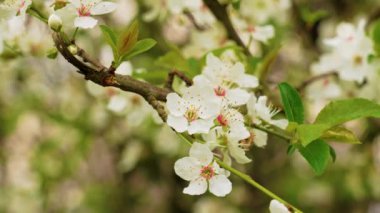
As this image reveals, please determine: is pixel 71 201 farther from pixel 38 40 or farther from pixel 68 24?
pixel 68 24

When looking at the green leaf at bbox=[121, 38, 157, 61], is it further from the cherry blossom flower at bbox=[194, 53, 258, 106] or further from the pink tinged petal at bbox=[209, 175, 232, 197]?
the pink tinged petal at bbox=[209, 175, 232, 197]

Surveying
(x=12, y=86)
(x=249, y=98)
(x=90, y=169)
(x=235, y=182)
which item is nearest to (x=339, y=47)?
(x=249, y=98)

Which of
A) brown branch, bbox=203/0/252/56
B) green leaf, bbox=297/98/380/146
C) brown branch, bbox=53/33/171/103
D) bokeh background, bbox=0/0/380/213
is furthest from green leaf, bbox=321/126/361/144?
bokeh background, bbox=0/0/380/213

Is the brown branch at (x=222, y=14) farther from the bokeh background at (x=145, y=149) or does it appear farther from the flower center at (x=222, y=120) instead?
the bokeh background at (x=145, y=149)

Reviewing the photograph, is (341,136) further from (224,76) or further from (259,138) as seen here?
(224,76)

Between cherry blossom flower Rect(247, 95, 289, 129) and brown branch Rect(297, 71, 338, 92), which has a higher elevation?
cherry blossom flower Rect(247, 95, 289, 129)

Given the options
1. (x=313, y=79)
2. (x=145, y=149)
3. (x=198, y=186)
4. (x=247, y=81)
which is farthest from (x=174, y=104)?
(x=145, y=149)
